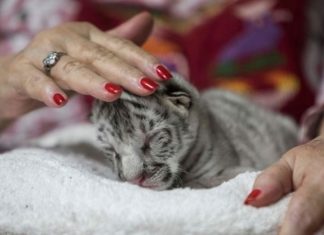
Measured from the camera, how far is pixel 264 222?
0.93 meters

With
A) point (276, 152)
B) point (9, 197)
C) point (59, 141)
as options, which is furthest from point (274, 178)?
point (59, 141)

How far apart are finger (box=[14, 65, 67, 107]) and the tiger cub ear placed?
0.21 m

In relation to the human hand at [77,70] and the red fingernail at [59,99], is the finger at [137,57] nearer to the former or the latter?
the human hand at [77,70]

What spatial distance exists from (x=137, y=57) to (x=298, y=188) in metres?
0.41

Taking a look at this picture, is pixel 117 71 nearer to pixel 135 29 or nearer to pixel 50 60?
pixel 50 60

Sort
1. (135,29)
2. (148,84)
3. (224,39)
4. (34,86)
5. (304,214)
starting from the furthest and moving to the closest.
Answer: (224,39) < (135,29) < (34,86) < (148,84) < (304,214)

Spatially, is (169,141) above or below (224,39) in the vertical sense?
above

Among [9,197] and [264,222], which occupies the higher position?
[264,222]

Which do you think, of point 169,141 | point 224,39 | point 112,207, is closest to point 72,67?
point 169,141

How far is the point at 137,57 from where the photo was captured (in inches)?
46.0

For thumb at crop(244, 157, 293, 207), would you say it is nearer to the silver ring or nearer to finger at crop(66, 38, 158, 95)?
finger at crop(66, 38, 158, 95)

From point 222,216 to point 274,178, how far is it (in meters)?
0.10

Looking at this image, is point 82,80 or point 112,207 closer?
point 112,207

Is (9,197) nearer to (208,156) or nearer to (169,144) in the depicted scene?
(169,144)
